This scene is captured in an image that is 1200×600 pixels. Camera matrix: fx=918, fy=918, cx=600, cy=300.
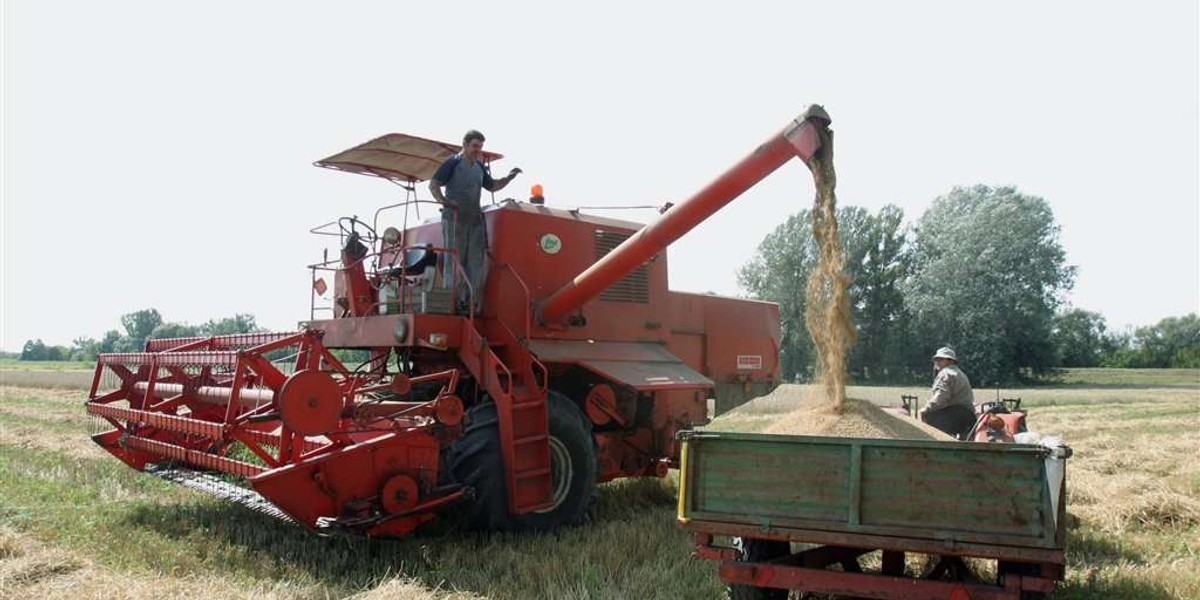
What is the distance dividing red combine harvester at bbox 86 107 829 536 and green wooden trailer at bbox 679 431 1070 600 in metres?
2.14

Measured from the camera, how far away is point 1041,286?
39719 millimetres

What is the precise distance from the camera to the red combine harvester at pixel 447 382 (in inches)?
225

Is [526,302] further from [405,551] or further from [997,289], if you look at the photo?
[997,289]

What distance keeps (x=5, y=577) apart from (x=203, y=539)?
133 cm

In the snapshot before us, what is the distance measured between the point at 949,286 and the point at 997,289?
1972mm

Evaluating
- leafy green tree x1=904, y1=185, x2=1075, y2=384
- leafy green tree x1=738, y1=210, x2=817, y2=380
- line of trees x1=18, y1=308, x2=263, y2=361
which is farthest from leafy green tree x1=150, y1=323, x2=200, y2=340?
leafy green tree x1=904, y1=185, x2=1075, y2=384

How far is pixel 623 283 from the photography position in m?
8.23

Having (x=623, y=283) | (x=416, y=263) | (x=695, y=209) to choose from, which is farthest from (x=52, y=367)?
(x=695, y=209)

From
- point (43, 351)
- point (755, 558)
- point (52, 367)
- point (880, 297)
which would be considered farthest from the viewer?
point (43, 351)

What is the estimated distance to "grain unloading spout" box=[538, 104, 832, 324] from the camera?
602 centimetres

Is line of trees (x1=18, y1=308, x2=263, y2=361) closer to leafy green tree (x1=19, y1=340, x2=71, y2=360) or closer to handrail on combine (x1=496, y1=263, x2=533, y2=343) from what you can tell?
leafy green tree (x1=19, y1=340, x2=71, y2=360)

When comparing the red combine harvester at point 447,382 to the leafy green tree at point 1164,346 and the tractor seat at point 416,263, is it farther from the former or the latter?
the leafy green tree at point 1164,346

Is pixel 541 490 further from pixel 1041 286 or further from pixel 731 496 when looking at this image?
pixel 1041 286

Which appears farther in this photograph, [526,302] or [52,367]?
[52,367]
